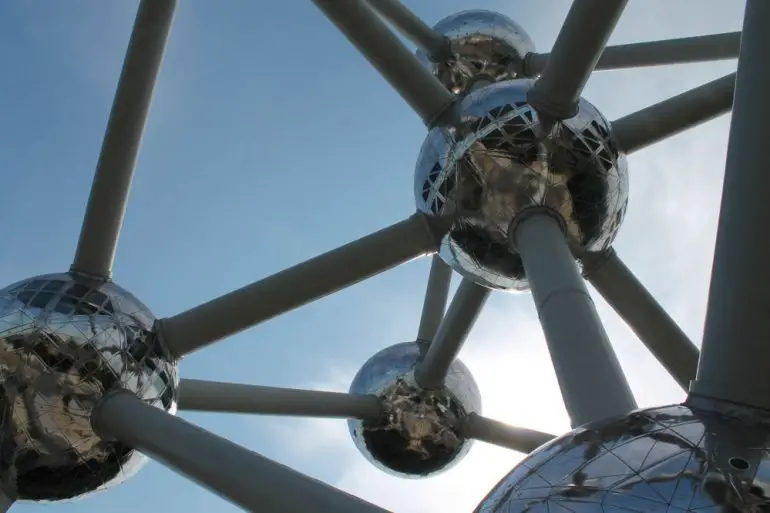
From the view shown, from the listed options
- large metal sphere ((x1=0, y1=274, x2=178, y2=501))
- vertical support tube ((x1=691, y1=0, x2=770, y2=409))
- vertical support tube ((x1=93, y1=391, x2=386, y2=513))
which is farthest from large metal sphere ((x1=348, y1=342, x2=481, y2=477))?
vertical support tube ((x1=691, y1=0, x2=770, y2=409))

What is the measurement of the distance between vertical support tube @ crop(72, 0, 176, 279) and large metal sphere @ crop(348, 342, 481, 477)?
166 inches

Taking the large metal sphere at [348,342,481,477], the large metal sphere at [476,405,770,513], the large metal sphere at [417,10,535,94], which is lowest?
the large metal sphere at [476,405,770,513]

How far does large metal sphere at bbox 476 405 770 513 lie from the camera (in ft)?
8.66

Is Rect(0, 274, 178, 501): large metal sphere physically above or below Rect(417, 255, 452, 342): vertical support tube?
below

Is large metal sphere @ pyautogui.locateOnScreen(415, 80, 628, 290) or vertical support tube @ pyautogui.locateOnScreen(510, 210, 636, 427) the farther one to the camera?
large metal sphere @ pyautogui.locateOnScreen(415, 80, 628, 290)

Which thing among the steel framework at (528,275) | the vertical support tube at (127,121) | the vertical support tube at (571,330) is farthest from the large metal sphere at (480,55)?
the vertical support tube at (571,330)

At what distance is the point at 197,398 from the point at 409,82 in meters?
3.24

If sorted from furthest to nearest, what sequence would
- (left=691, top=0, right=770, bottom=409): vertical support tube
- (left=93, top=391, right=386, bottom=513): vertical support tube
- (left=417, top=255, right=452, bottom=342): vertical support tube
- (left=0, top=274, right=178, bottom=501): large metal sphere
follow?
(left=417, top=255, right=452, bottom=342): vertical support tube, (left=0, top=274, right=178, bottom=501): large metal sphere, (left=93, top=391, right=386, bottom=513): vertical support tube, (left=691, top=0, right=770, bottom=409): vertical support tube

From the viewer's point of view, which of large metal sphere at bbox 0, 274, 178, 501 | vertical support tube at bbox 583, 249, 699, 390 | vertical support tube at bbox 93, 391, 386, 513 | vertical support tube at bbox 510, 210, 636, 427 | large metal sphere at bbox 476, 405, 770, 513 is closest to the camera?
large metal sphere at bbox 476, 405, 770, 513

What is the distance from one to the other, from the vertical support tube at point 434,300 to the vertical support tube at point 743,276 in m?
7.30

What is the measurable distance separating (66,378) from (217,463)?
169 centimetres

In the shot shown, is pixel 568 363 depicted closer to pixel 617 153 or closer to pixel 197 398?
pixel 617 153

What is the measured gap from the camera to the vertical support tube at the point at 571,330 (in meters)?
4.42

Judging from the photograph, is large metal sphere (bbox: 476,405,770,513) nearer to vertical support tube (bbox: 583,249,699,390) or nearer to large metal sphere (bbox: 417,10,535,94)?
vertical support tube (bbox: 583,249,699,390)
